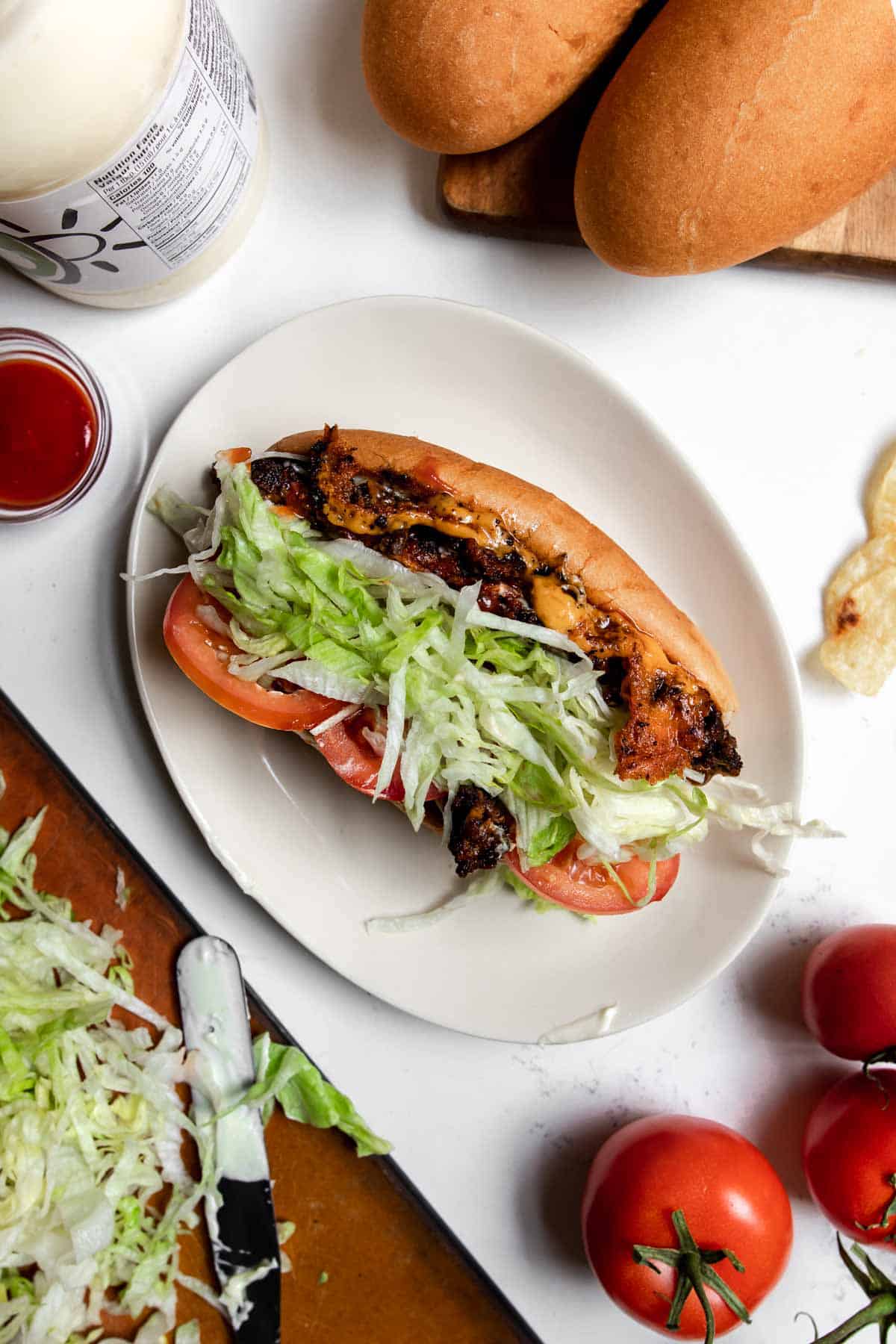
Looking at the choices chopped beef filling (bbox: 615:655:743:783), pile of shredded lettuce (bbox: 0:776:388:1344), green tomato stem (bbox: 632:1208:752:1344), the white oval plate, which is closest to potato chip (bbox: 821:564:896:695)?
the white oval plate

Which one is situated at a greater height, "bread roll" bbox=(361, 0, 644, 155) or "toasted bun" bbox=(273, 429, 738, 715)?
"bread roll" bbox=(361, 0, 644, 155)

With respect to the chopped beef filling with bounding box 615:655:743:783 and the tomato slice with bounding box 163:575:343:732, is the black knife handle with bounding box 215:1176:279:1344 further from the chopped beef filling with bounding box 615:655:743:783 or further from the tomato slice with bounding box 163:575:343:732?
the chopped beef filling with bounding box 615:655:743:783

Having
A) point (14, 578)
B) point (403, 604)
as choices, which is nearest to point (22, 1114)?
point (14, 578)

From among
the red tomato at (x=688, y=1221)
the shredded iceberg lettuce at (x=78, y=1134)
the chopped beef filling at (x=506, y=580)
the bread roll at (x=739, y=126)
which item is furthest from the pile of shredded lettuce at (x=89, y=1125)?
the bread roll at (x=739, y=126)

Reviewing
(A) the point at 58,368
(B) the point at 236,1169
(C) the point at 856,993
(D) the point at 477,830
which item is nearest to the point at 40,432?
(A) the point at 58,368

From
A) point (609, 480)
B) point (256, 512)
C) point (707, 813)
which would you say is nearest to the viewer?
point (256, 512)

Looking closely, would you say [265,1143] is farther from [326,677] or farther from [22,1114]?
[326,677]

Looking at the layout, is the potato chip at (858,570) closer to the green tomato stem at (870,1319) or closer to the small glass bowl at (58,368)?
the green tomato stem at (870,1319)
